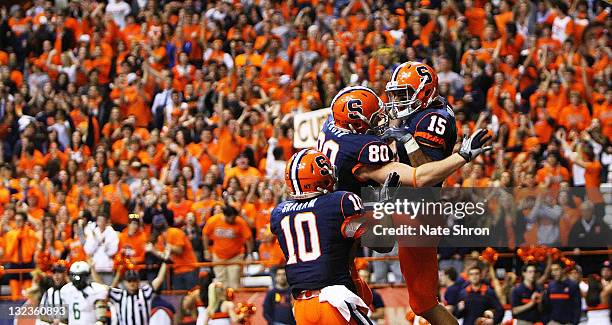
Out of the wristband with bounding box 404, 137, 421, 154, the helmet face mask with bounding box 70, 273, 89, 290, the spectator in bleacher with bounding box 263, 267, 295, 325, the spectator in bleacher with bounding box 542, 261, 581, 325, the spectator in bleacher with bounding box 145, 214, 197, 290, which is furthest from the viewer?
the spectator in bleacher with bounding box 145, 214, 197, 290

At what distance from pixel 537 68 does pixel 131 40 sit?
7124 mm

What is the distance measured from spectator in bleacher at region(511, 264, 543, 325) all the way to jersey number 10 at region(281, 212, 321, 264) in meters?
5.23

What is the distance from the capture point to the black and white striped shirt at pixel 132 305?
1336 cm

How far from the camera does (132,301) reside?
1341 centimetres

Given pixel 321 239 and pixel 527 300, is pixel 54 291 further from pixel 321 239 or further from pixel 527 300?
pixel 321 239

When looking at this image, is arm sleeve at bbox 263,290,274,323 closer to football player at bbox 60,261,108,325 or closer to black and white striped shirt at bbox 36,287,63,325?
football player at bbox 60,261,108,325

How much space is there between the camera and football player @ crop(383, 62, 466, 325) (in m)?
8.94

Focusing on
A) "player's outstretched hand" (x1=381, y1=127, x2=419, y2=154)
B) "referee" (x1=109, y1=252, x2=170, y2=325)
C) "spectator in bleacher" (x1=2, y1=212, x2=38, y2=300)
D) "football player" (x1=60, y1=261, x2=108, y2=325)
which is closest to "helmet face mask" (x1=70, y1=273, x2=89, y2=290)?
"football player" (x1=60, y1=261, x2=108, y2=325)

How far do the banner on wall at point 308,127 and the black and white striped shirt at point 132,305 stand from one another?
2.34 meters

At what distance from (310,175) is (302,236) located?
0.40m

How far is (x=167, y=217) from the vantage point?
15.7 metres

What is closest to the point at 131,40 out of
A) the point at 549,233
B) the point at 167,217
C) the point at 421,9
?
the point at 421,9

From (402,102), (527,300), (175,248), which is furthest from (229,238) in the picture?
(402,102)

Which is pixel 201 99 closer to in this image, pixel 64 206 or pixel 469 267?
pixel 64 206
